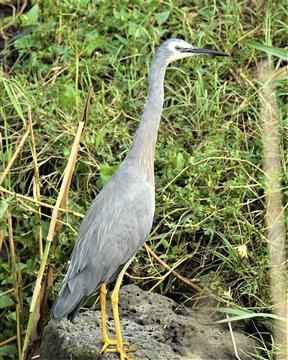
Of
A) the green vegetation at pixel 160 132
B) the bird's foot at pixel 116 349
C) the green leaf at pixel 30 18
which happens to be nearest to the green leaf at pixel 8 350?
the green vegetation at pixel 160 132

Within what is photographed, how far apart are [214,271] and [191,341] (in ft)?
2.06

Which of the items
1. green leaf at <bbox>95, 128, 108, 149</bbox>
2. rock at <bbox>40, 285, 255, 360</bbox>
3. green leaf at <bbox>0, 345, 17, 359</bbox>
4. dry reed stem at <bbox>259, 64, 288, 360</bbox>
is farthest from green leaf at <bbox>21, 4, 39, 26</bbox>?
rock at <bbox>40, 285, 255, 360</bbox>

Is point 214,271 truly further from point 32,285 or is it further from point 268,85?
point 268,85

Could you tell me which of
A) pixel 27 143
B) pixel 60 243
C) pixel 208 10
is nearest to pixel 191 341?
pixel 60 243

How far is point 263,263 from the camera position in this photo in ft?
13.3

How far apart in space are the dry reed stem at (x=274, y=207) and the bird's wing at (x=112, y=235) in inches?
24.1

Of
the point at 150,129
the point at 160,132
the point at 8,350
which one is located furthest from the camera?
the point at 160,132

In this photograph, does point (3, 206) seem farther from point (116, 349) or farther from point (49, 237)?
point (116, 349)

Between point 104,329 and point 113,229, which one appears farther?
point 113,229

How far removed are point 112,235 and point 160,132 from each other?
1277 mm

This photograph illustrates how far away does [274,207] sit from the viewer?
170 inches

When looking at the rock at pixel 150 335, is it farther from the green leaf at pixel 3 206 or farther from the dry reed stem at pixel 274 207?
the green leaf at pixel 3 206

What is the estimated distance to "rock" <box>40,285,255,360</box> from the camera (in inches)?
142

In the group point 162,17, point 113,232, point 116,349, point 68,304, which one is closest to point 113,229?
point 113,232
